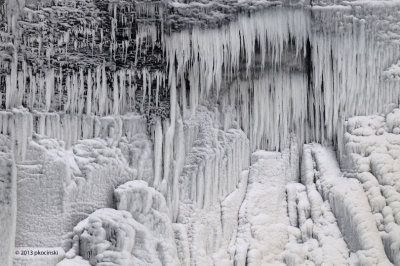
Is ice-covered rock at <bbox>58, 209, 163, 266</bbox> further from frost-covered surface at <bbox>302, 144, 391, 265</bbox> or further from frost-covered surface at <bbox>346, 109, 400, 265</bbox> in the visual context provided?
frost-covered surface at <bbox>346, 109, 400, 265</bbox>

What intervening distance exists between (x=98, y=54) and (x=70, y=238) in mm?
1997

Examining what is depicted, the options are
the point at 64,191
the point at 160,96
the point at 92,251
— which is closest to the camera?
the point at 92,251

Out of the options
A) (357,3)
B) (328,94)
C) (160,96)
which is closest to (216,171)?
(160,96)

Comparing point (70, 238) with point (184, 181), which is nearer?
point (70, 238)

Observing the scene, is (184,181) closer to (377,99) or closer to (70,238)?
(70,238)

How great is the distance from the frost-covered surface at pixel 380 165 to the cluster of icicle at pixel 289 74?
21 centimetres

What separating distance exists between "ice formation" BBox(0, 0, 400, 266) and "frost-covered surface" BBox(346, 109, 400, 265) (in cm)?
2

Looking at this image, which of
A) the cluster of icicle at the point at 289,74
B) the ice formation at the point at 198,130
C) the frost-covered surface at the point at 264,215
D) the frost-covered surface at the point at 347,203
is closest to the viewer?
the frost-covered surface at the point at 347,203

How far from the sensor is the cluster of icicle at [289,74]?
6.72 metres

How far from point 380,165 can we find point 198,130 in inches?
79.8

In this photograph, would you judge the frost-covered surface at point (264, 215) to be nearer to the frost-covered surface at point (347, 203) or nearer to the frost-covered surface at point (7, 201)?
the frost-covered surface at point (347, 203)

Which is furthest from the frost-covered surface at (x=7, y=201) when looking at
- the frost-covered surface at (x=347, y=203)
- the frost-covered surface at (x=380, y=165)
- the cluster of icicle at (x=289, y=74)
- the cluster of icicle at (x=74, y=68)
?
the frost-covered surface at (x=380, y=165)

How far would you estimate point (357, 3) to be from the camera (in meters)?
6.68

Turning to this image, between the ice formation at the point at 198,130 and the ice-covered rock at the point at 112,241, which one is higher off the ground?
the ice formation at the point at 198,130
